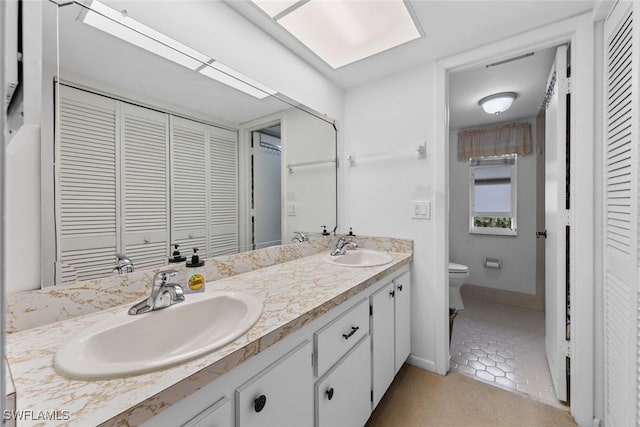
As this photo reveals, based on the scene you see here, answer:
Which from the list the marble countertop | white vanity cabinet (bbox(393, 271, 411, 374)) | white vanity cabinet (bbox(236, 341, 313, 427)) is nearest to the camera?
the marble countertop

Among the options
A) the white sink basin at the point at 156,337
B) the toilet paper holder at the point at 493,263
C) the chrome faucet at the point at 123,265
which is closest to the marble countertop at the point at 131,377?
the white sink basin at the point at 156,337

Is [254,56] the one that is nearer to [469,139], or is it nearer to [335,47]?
[335,47]

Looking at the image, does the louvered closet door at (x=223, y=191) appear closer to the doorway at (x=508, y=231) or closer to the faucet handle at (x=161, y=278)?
the faucet handle at (x=161, y=278)

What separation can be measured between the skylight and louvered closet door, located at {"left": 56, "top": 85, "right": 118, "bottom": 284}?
2.99 feet

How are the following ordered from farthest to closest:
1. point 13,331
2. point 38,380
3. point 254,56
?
point 254,56, point 13,331, point 38,380

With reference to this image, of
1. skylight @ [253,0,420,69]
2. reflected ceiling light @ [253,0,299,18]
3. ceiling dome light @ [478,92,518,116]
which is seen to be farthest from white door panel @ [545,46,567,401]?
reflected ceiling light @ [253,0,299,18]

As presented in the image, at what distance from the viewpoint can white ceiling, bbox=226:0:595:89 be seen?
1.30 meters

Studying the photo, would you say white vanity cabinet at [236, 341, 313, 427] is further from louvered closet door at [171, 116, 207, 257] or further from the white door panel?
the white door panel

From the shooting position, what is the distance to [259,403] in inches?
28.0

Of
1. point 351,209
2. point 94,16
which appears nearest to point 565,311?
point 351,209

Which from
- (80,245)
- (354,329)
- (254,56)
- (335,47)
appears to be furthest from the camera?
(335,47)

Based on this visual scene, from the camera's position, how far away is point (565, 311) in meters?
1.47

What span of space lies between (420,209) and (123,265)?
1683 millimetres

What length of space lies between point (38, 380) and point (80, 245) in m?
0.48
